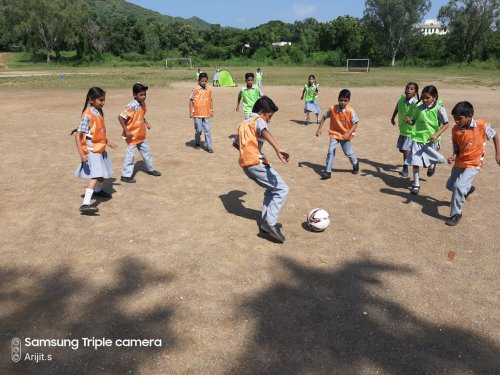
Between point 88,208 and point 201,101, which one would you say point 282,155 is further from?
point 201,101

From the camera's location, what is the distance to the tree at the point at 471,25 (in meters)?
52.5

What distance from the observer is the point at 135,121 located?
781 cm

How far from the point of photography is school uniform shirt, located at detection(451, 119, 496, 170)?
19.3ft

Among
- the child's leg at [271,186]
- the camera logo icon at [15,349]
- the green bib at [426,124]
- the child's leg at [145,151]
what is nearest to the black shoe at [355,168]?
the green bib at [426,124]

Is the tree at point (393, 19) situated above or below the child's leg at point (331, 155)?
above

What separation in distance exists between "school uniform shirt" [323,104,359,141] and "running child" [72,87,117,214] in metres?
4.30

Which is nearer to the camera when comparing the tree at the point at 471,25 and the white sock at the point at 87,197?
the white sock at the point at 87,197

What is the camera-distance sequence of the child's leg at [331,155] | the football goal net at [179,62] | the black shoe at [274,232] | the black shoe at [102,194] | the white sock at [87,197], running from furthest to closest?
the football goal net at [179,62] → the child's leg at [331,155] → the black shoe at [102,194] → the white sock at [87,197] → the black shoe at [274,232]

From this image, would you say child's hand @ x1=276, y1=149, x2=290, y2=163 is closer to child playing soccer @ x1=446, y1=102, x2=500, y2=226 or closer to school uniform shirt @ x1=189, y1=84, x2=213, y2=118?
child playing soccer @ x1=446, y1=102, x2=500, y2=226

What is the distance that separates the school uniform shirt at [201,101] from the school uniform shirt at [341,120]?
11.0 ft

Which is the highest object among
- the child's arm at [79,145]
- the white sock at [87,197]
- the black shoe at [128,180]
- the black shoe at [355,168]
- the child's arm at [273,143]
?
the child's arm at [273,143]

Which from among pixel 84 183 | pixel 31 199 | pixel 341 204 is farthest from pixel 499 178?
pixel 31 199

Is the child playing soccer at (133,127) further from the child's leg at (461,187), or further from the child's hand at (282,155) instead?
the child's leg at (461,187)

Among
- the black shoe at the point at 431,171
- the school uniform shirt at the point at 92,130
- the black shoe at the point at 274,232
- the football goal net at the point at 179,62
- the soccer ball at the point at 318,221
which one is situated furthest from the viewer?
the football goal net at the point at 179,62
